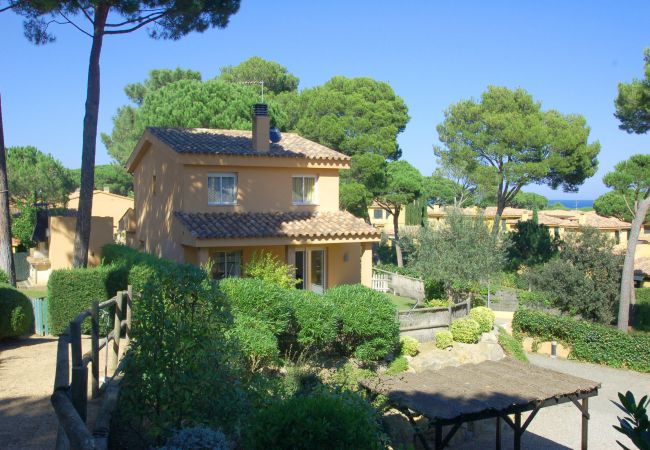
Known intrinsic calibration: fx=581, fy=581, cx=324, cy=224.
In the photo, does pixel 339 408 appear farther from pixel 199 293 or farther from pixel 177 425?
pixel 199 293

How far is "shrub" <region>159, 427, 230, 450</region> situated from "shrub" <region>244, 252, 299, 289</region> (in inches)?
500

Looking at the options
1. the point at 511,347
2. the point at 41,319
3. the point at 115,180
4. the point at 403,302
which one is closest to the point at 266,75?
the point at 115,180

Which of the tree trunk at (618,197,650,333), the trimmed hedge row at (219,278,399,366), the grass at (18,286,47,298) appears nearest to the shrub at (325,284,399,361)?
the trimmed hedge row at (219,278,399,366)

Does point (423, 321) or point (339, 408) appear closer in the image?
point (339, 408)

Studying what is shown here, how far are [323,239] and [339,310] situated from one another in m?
4.95

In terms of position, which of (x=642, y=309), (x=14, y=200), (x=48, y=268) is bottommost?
(x=642, y=309)

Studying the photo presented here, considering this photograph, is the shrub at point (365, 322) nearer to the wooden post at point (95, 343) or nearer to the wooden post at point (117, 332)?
the wooden post at point (117, 332)

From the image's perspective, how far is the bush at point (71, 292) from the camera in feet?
48.8

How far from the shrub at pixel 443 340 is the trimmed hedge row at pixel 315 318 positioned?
3184 millimetres

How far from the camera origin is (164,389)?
6.12 m

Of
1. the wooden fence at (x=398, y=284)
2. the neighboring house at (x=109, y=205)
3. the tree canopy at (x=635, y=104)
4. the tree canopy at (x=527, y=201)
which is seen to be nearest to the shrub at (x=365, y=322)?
the wooden fence at (x=398, y=284)

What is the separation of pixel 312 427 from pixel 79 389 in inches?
94.7

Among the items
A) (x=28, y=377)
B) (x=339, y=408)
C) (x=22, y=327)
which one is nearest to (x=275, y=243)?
(x=22, y=327)

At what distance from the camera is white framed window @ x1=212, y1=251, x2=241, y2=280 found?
19922 mm
